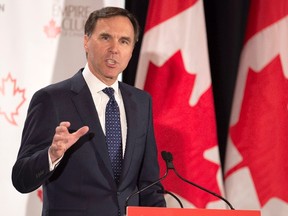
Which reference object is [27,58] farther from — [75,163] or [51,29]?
[75,163]

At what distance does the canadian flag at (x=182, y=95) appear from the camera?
3.13 metres

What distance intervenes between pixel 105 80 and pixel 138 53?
1.25m

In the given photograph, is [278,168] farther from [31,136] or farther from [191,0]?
[31,136]

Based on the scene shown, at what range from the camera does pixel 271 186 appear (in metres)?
3.13

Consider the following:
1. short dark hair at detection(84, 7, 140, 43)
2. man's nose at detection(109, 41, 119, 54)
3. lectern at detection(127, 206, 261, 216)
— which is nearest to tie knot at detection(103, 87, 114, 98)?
man's nose at detection(109, 41, 119, 54)

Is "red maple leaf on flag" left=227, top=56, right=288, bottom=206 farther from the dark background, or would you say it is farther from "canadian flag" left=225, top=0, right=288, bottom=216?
the dark background

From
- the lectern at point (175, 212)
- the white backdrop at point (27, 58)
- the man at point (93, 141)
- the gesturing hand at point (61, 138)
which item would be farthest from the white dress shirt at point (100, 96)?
the white backdrop at point (27, 58)

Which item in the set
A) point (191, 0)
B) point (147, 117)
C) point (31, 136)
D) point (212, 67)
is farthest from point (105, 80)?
point (212, 67)

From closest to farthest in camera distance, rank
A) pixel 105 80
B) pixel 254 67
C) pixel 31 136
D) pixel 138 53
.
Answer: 1. pixel 31 136
2. pixel 105 80
3. pixel 254 67
4. pixel 138 53

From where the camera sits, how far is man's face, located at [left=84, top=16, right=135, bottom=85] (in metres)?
2.30

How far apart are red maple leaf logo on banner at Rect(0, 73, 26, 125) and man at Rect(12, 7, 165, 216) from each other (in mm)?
734

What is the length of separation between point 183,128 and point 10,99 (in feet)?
3.21

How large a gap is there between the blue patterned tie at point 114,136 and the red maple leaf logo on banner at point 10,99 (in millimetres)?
862

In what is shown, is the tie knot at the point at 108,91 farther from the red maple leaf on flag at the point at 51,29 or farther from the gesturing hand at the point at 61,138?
the red maple leaf on flag at the point at 51,29
